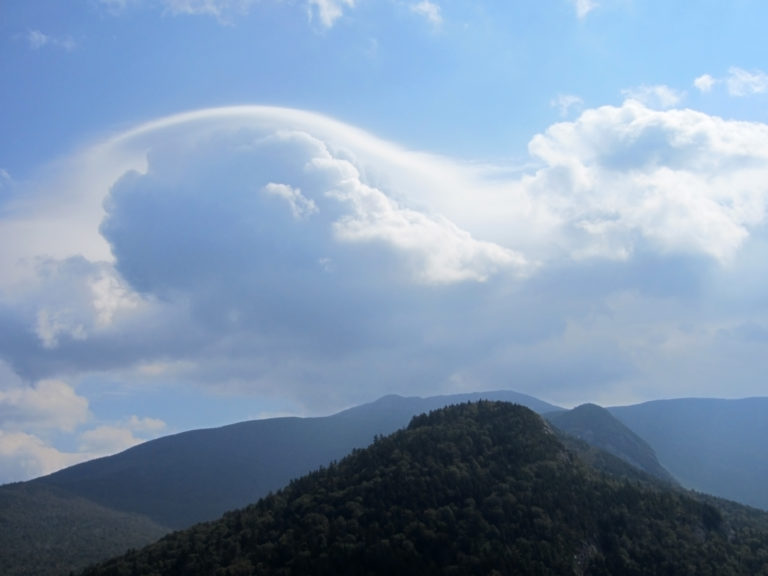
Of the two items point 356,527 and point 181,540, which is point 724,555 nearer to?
point 356,527

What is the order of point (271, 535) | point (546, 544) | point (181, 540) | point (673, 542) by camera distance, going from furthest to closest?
1. point (181, 540)
2. point (271, 535)
3. point (673, 542)
4. point (546, 544)

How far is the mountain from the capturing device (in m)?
159

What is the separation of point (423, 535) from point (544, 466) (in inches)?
1749

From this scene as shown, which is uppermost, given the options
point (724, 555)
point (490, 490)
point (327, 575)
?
point (490, 490)

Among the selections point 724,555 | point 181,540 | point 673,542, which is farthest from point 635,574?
point 181,540

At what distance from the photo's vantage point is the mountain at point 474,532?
159 m

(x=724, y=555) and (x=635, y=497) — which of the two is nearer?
(x=724, y=555)

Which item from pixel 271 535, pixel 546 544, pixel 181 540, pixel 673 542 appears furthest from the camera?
pixel 181 540

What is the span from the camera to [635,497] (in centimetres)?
18775

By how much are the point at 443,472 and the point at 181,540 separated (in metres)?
71.2

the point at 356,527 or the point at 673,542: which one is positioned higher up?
the point at 356,527

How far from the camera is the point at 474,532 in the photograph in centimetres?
16450

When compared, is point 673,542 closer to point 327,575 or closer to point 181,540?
point 327,575

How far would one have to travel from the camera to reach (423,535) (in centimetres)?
16362
